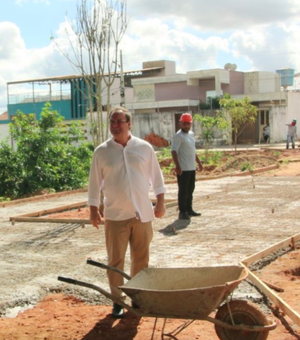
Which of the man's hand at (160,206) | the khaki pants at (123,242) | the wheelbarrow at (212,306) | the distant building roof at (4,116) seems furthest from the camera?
the distant building roof at (4,116)

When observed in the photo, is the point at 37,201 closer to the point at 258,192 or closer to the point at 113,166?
the point at 258,192

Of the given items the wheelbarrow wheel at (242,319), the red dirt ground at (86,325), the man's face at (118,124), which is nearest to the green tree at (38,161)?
the red dirt ground at (86,325)

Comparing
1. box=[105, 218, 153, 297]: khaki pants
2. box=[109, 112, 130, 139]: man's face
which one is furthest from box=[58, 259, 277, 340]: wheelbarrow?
box=[109, 112, 130, 139]: man's face

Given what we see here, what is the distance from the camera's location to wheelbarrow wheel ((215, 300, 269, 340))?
4332 mm

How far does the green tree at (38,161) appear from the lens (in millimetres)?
17078

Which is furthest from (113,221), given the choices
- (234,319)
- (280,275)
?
(280,275)

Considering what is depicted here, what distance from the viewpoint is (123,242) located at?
17.5ft

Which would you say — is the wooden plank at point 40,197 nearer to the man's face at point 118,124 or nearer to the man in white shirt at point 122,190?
the man in white shirt at point 122,190

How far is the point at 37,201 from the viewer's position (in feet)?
49.6

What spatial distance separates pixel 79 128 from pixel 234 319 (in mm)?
14587

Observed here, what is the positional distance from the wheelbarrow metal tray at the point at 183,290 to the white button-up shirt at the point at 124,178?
71cm

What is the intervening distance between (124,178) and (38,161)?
12362 mm

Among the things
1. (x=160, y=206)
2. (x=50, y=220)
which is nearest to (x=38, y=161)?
(x=50, y=220)

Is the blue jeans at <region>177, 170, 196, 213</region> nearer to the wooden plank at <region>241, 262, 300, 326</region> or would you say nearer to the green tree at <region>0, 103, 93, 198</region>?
the wooden plank at <region>241, 262, 300, 326</region>
